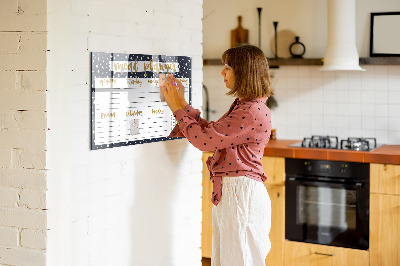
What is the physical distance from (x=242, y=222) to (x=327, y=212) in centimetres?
178

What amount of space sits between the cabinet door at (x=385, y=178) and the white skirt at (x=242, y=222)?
5.10 ft

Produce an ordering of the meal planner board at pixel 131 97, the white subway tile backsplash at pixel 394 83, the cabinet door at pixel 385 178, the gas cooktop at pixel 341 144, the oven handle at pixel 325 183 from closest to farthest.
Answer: the meal planner board at pixel 131 97
the cabinet door at pixel 385 178
the oven handle at pixel 325 183
the gas cooktop at pixel 341 144
the white subway tile backsplash at pixel 394 83

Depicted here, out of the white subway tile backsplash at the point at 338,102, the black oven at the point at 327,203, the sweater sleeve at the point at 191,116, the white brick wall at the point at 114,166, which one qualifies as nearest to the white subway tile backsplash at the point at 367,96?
the white subway tile backsplash at the point at 338,102

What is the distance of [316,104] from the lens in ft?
16.3

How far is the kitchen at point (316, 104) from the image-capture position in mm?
4195

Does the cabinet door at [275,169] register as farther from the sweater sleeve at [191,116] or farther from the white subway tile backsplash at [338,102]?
the sweater sleeve at [191,116]

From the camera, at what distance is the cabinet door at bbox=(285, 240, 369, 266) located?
4.23 meters

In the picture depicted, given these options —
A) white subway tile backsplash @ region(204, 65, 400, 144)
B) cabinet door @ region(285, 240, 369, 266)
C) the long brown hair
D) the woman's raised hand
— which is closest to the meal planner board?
the woman's raised hand

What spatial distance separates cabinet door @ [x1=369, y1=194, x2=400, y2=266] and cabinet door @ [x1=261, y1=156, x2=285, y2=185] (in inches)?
26.2

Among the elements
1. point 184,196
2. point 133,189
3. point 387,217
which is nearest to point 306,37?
point 387,217

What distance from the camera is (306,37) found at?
4984 millimetres

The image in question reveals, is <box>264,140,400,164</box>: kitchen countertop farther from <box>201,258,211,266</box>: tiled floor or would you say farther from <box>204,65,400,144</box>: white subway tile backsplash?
<box>201,258,211,266</box>: tiled floor

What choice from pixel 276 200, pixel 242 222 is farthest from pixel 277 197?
pixel 242 222

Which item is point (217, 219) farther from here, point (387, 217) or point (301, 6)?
point (301, 6)
